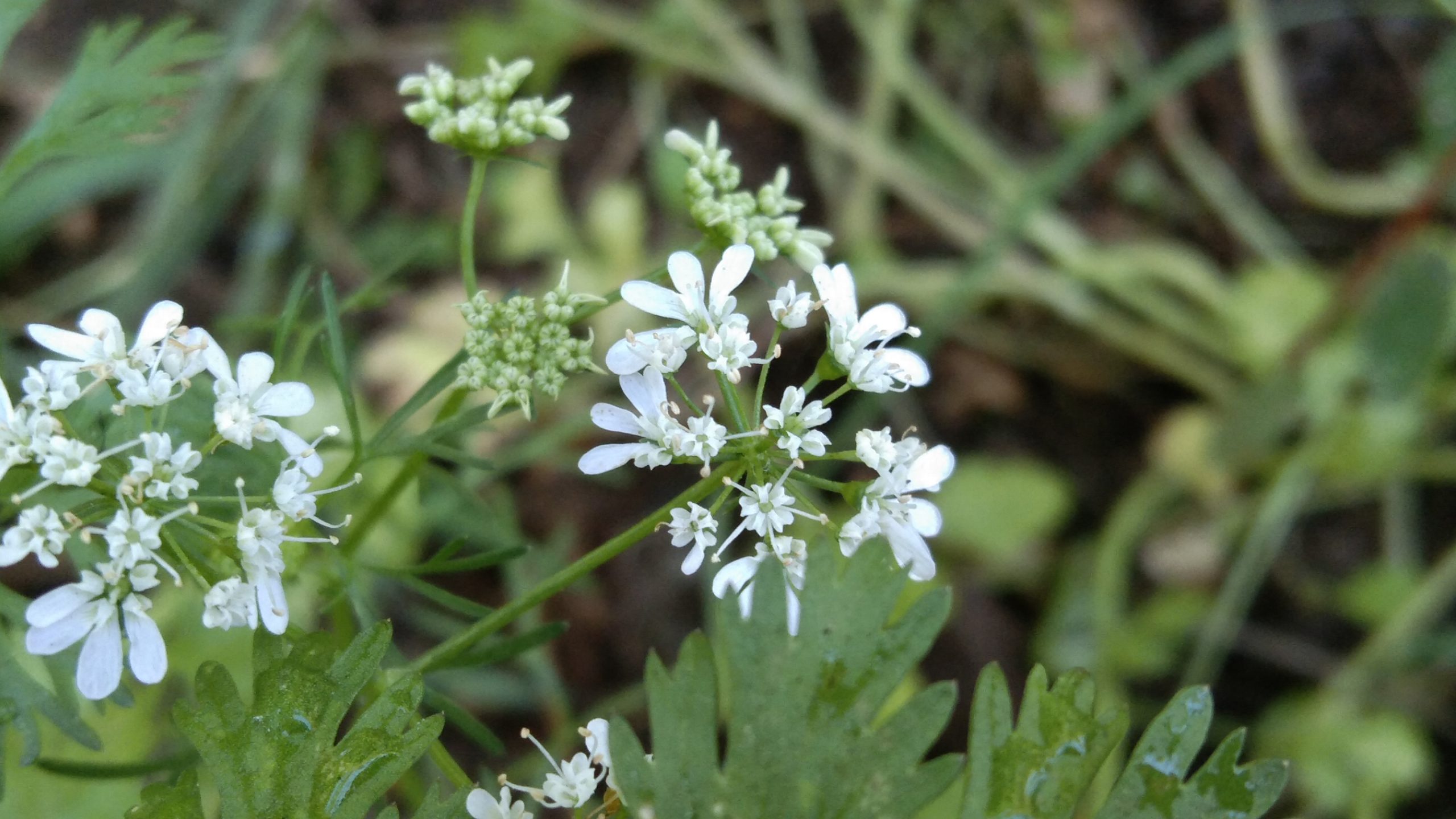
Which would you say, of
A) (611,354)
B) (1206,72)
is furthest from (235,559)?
(1206,72)

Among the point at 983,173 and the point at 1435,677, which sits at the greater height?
the point at 983,173

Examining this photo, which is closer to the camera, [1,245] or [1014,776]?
[1014,776]

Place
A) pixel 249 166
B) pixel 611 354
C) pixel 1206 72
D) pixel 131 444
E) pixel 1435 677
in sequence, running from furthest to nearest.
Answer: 1. pixel 1206 72
2. pixel 249 166
3. pixel 1435 677
4. pixel 611 354
5. pixel 131 444

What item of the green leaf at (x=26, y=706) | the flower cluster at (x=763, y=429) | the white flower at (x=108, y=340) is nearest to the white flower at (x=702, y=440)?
the flower cluster at (x=763, y=429)

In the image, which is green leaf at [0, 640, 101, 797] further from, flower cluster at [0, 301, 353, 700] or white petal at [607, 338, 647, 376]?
white petal at [607, 338, 647, 376]

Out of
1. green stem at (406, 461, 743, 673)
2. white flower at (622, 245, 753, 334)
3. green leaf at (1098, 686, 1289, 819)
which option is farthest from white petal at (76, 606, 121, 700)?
green leaf at (1098, 686, 1289, 819)

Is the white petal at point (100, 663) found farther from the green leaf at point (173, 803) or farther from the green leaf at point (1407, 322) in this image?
the green leaf at point (1407, 322)

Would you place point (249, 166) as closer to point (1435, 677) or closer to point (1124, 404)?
point (1124, 404)
